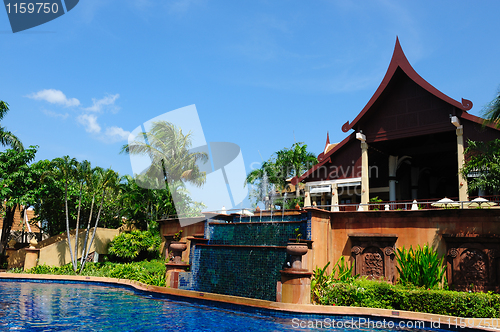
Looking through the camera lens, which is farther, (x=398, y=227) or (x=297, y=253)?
(x=398, y=227)

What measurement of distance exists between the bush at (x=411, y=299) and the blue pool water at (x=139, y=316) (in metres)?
1.35

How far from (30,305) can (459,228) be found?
16.4 metres

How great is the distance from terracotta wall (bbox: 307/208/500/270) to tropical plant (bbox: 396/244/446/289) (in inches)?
20.9

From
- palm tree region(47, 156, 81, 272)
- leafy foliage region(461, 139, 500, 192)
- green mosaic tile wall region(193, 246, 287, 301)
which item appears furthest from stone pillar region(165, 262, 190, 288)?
leafy foliage region(461, 139, 500, 192)

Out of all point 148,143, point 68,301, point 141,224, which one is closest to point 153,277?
point 68,301

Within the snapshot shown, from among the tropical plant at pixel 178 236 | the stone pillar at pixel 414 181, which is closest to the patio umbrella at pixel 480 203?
the stone pillar at pixel 414 181

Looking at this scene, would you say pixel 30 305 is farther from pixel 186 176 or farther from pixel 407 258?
pixel 186 176

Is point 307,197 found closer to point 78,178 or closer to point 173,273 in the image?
point 173,273

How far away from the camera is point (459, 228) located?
15383 millimetres

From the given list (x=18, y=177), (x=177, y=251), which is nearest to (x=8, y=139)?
(x=18, y=177)

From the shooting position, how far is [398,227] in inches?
657

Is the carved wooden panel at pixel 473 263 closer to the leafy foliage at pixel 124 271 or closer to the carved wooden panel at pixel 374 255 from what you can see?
the carved wooden panel at pixel 374 255

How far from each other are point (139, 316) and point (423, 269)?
35.4 ft

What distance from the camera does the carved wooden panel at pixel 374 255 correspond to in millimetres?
16484
